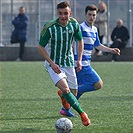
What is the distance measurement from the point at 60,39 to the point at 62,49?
0.14m

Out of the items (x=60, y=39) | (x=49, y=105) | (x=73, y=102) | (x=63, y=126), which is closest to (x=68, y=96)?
(x=73, y=102)

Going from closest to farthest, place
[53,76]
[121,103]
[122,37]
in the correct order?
[53,76], [121,103], [122,37]

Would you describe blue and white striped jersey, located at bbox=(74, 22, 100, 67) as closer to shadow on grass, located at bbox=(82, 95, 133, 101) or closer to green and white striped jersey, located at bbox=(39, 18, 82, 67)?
green and white striped jersey, located at bbox=(39, 18, 82, 67)

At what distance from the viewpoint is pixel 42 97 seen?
11508 millimetres

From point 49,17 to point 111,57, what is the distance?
2.67m

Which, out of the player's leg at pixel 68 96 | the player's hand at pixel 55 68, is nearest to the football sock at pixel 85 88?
the player's leg at pixel 68 96

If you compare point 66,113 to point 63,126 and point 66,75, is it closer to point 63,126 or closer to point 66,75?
point 66,75

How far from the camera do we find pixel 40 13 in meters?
24.0

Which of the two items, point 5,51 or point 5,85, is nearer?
point 5,85

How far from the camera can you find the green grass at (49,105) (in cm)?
792

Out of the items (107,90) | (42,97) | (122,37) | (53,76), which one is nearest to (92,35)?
(53,76)

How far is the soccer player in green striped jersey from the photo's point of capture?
27.2 feet

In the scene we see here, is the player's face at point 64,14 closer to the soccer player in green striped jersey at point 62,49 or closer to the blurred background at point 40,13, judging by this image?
the soccer player in green striped jersey at point 62,49

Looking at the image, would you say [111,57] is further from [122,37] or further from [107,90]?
[107,90]
